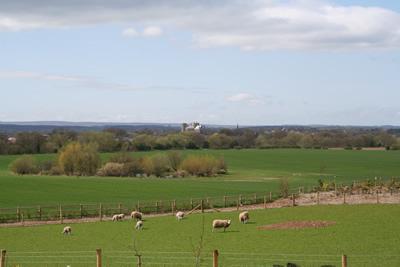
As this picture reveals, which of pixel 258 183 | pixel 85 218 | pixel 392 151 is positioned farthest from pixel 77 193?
pixel 392 151

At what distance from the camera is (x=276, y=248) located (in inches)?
1236

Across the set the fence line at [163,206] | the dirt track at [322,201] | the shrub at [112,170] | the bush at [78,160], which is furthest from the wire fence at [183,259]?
the bush at [78,160]

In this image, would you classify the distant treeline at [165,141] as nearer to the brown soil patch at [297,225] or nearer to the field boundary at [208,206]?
the field boundary at [208,206]

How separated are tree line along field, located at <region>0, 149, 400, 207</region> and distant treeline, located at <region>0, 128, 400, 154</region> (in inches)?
508

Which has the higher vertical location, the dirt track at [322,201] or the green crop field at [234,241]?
the green crop field at [234,241]

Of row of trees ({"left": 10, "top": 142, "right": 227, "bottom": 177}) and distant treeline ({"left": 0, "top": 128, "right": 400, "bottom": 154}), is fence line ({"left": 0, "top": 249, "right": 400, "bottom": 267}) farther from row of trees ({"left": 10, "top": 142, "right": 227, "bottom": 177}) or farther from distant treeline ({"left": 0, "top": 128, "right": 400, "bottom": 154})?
distant treeline ({"left": 0, "top": 128, "right": 400, "bottom": 154})

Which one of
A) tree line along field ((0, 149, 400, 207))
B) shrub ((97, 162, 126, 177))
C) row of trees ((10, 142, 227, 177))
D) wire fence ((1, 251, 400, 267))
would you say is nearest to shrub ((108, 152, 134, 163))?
row of trees ((10, 142, 227, 177))

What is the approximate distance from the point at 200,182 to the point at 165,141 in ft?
227

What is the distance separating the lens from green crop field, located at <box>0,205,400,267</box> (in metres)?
27.5

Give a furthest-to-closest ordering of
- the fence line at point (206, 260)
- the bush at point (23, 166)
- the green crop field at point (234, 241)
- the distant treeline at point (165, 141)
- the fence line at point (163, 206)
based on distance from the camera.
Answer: the distant treeline at point (165, 141)
the bush at point (23, 166)
the fence line at point (163, 206)
the green crop field at point (234, 241)
the fence line at point (206, 260)

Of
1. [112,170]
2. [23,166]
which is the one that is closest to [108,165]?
[112,170]

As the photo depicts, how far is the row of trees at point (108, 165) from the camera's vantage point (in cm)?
11306

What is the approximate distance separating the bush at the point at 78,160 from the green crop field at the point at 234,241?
64299 mm

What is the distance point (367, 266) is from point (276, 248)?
7986mm
